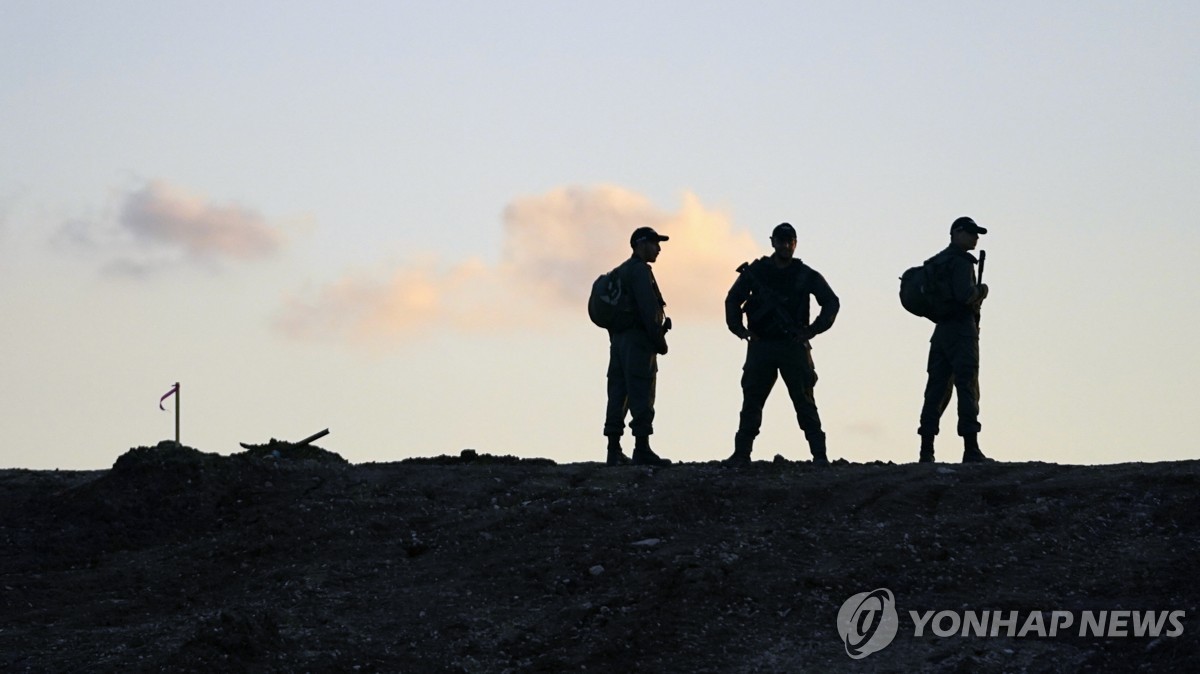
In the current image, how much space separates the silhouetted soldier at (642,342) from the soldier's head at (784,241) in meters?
1.41

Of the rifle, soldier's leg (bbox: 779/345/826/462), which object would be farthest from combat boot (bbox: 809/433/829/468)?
the rifle

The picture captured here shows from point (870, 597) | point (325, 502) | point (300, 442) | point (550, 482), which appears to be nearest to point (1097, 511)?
point (870, 597)

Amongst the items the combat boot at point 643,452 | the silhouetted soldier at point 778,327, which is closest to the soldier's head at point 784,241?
the silhouetted soldier at point 778,327

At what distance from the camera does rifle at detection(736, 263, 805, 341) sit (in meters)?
18.1

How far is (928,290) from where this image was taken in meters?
18.9

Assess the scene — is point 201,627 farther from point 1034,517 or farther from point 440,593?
point 1034,517

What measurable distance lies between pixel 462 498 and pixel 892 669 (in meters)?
5.12

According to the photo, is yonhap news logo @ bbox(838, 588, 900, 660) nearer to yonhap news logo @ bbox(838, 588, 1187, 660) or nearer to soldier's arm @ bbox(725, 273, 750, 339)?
yonhap news logo @ bbox(838, 588, 1187, 660)

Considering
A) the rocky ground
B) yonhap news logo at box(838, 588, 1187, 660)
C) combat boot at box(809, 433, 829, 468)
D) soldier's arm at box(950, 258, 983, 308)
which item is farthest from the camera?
soldier's arm at box(950, 258, 983, 308)

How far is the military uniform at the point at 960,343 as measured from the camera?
18734 mm

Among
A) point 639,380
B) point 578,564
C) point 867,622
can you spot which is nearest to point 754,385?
point 639,380

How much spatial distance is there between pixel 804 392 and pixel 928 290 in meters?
1.69

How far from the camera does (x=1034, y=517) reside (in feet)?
51.0

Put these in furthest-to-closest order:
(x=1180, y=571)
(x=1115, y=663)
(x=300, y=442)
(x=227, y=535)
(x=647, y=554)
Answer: (x=300, y=442) < (x=227, y=535) < (x=647, y=554) < (x=1180, y=571) < (x=1115, y=663)
